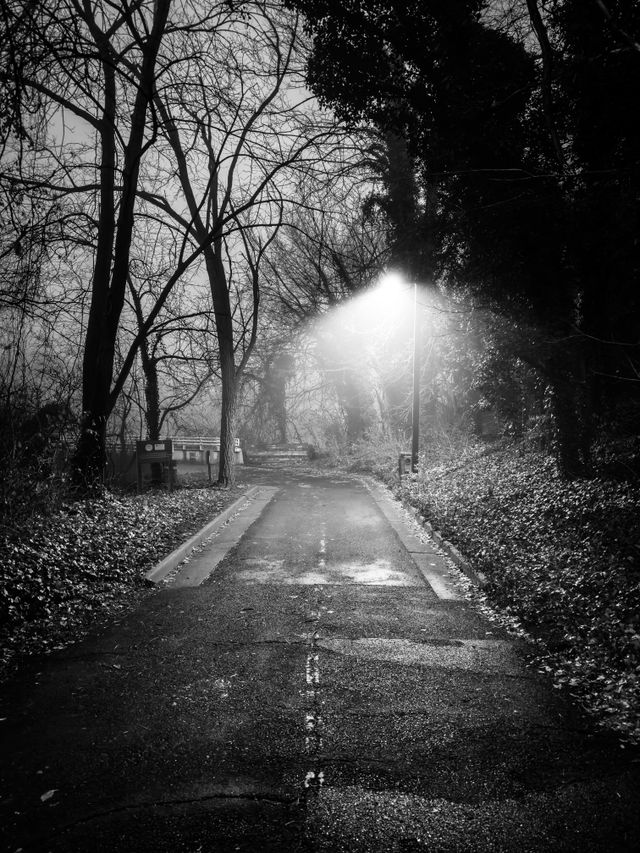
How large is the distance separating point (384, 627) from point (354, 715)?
6.53 feet

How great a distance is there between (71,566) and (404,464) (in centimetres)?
1437

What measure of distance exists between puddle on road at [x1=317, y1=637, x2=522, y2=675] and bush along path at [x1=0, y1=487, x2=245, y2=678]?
2740 millimetres

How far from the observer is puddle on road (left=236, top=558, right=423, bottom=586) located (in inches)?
314

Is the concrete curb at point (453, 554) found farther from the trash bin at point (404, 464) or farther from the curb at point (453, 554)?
the trash bin at point (404, 464)

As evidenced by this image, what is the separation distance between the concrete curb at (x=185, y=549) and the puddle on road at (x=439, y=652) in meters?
3.37

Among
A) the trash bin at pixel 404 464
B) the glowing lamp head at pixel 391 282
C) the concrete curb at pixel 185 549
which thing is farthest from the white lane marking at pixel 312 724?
the trash bin at pixel 404 464

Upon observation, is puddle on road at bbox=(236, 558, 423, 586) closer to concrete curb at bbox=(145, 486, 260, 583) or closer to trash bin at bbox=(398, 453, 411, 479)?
concrete curb at bbox=(145, 486, 260, 583)

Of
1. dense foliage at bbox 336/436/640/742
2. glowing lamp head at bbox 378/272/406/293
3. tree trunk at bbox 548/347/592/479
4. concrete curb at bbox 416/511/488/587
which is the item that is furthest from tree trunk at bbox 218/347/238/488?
tree trunk at bbox 548/347/592/479

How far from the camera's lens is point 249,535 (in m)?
11.5

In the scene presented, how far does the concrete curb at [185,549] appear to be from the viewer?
8164mm

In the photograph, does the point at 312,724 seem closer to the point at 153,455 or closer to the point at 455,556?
the point at 455,556

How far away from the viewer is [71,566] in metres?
7.37

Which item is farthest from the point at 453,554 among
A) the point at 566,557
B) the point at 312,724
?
the point at 312,724

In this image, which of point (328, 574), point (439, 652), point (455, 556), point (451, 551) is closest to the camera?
point (439, 652)
